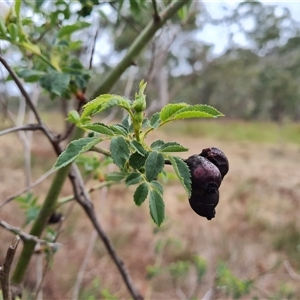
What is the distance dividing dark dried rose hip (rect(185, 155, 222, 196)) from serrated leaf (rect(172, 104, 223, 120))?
0.05 meters

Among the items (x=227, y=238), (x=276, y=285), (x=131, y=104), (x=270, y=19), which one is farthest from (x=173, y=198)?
(x=270, y=19)

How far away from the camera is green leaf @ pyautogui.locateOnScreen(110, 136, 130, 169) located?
404 mm

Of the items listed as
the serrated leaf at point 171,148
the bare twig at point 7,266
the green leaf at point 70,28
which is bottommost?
the bare twig at point 7,266

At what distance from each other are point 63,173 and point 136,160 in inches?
16.1

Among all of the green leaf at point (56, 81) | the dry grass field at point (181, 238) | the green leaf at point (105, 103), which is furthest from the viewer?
the dry grass field at point (181, 238)

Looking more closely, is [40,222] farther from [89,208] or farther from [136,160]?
[136,160]

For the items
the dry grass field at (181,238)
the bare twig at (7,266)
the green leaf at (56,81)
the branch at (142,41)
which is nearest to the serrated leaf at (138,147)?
the bare twig at (7,266)

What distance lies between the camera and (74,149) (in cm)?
40

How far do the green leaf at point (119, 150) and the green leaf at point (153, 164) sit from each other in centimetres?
3

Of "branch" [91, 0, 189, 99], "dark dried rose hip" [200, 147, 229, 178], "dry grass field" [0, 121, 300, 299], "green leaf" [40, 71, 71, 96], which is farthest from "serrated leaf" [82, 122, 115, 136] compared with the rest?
"dry grass field" [0, 121, 300, 299]

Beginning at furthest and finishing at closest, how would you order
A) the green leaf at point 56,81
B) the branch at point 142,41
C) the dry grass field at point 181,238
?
the dry grass field at point 181,238
the branch at point 142,41
the green leaf at point 56,81

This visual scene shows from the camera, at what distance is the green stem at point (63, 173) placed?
0.79 metres

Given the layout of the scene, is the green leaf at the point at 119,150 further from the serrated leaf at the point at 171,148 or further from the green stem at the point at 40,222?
the green stem at the point at 40,222

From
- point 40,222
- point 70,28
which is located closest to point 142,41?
point 70,28
